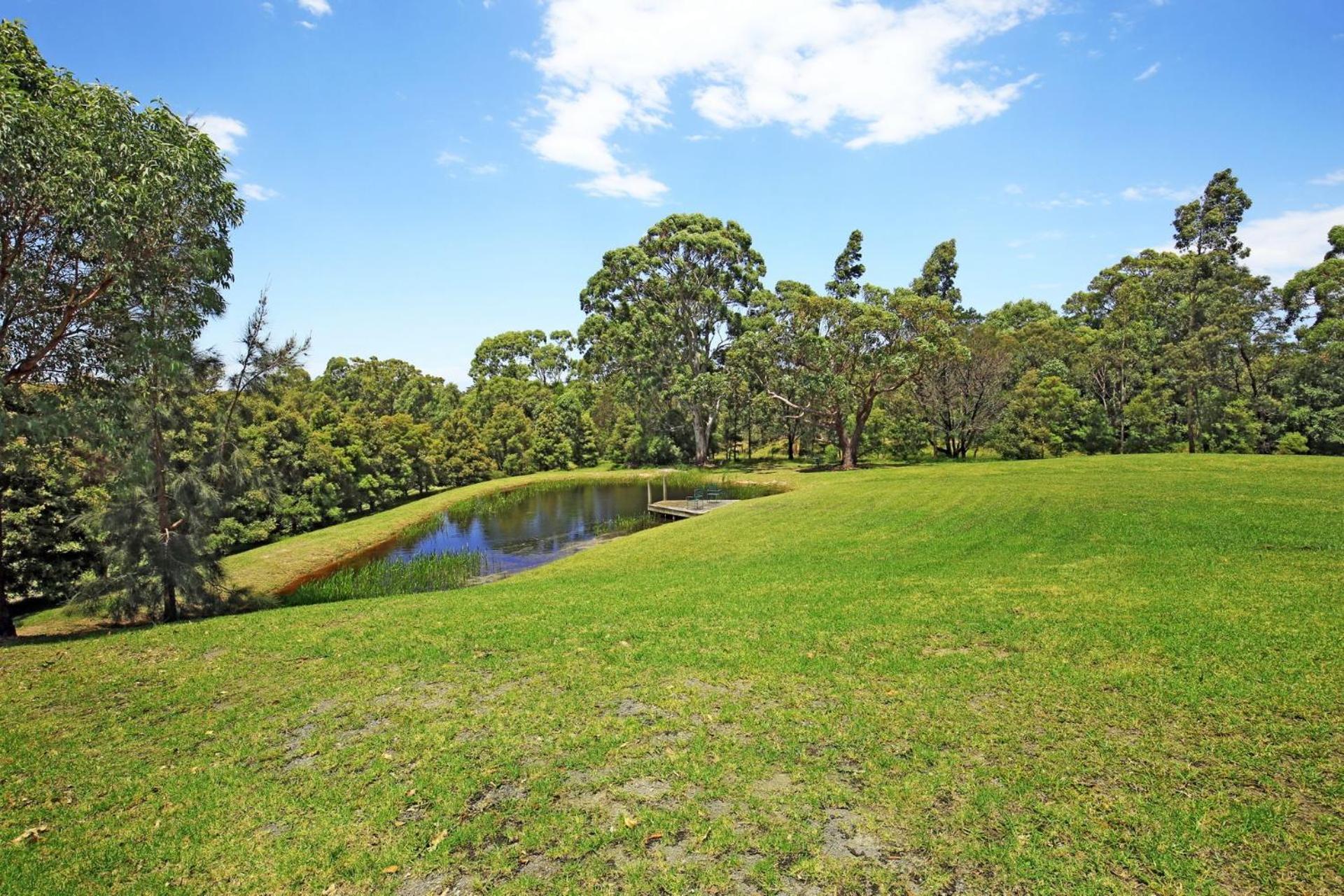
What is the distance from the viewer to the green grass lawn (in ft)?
15.5

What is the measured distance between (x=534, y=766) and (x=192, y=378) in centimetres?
1400

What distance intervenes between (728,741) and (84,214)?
12.5 metres

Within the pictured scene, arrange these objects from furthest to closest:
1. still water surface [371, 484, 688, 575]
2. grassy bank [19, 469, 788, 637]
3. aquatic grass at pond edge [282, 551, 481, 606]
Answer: still water surface [371, 484, 688, 575] < aquatic grass at pond edge [282, 551, 481, 606] < grassy bank [19, 469, 788, 637]

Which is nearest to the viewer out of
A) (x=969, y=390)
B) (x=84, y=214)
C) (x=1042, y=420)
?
(x=84, y=214)

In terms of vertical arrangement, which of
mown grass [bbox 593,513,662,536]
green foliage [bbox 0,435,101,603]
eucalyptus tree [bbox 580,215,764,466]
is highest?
eucalyptus tree [bbox 580,215,764,466]

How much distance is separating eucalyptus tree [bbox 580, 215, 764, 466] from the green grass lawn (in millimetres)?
40737

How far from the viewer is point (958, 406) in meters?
50.4

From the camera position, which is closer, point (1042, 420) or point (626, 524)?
point (626, 524)

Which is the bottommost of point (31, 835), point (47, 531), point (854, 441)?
point (31, 835)

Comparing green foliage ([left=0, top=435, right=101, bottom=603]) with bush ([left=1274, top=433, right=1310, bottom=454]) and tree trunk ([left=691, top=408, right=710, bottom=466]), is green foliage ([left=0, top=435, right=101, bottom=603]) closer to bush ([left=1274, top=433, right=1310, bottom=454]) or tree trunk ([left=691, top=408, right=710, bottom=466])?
tree trunk ([left=691, top=408, right=710, bottom=466])

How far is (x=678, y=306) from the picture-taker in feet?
177

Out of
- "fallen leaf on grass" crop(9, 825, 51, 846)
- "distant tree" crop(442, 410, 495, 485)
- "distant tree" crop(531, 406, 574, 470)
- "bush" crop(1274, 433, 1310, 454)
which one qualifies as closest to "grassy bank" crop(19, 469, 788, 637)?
"distant tree" crop(442, 410, 495, 485)

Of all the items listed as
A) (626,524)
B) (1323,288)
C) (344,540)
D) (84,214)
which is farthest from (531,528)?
(1323,288)

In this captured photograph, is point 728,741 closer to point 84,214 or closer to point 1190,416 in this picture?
point 84,214
